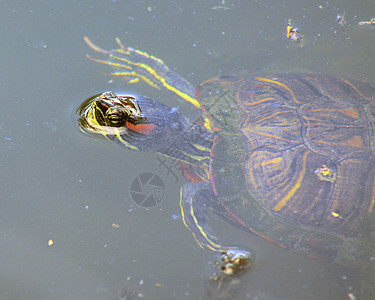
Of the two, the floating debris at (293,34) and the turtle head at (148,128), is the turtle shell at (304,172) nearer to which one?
the turtle head at (148,128)

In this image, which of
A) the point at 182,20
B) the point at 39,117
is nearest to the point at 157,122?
the point at 39,117

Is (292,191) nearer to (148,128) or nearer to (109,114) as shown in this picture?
(148,128)

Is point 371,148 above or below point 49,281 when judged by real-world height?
above

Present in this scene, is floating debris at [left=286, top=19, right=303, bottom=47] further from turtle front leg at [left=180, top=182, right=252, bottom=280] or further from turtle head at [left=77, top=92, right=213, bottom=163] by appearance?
turtle front leg at [left=180, top=182, right=252, bottom=280]

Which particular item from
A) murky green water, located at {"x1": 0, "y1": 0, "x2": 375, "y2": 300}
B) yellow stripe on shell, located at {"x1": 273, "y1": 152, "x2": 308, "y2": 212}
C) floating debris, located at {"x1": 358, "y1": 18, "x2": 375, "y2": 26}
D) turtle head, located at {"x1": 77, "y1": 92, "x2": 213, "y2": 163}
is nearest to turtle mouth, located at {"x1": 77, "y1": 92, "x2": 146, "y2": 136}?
turtle head, located at {"x1": 77, "y1": 92, "x2": 213, "y2": 163}

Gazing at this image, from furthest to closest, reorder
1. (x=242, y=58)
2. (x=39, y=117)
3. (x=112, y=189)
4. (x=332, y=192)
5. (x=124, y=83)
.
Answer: (x=242, y=58)
(x=124, y=83)
(x=39, y=117)
(x=112, y=189)
(x=332, y=192)

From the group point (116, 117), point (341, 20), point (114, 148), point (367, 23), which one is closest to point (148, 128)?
point (116, 117)

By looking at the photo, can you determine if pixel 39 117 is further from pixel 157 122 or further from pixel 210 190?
pixel 210 190
